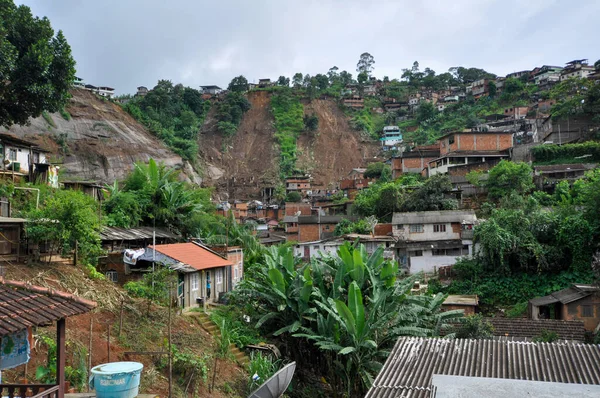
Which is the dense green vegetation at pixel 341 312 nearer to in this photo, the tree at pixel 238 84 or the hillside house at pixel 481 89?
the hillside house at pixel 481 89

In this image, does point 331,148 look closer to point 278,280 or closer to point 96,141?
point 96,141

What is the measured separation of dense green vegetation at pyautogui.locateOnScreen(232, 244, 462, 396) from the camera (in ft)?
40.3

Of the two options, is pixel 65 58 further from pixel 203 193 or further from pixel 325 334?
pixel 325 334

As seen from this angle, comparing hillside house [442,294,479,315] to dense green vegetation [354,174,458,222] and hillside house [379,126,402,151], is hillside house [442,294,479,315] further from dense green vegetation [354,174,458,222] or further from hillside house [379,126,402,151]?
hillside house [379,126,402,151]

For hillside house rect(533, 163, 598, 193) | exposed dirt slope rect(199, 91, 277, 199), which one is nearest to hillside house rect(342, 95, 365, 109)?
exposed dirt slope rect(199, 91, 277, 199)

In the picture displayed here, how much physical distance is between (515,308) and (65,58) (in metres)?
21.3

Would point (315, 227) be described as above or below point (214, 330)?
above

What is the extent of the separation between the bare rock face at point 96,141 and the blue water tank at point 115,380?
34.6m

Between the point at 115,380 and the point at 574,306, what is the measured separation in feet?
57.7

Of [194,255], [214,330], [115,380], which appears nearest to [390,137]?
[194,255]

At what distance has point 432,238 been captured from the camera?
26703 mm

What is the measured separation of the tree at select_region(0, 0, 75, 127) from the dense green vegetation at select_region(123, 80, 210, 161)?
3435 centimetres

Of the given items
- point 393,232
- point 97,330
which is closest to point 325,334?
point 97,330

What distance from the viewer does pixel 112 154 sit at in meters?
45.0
